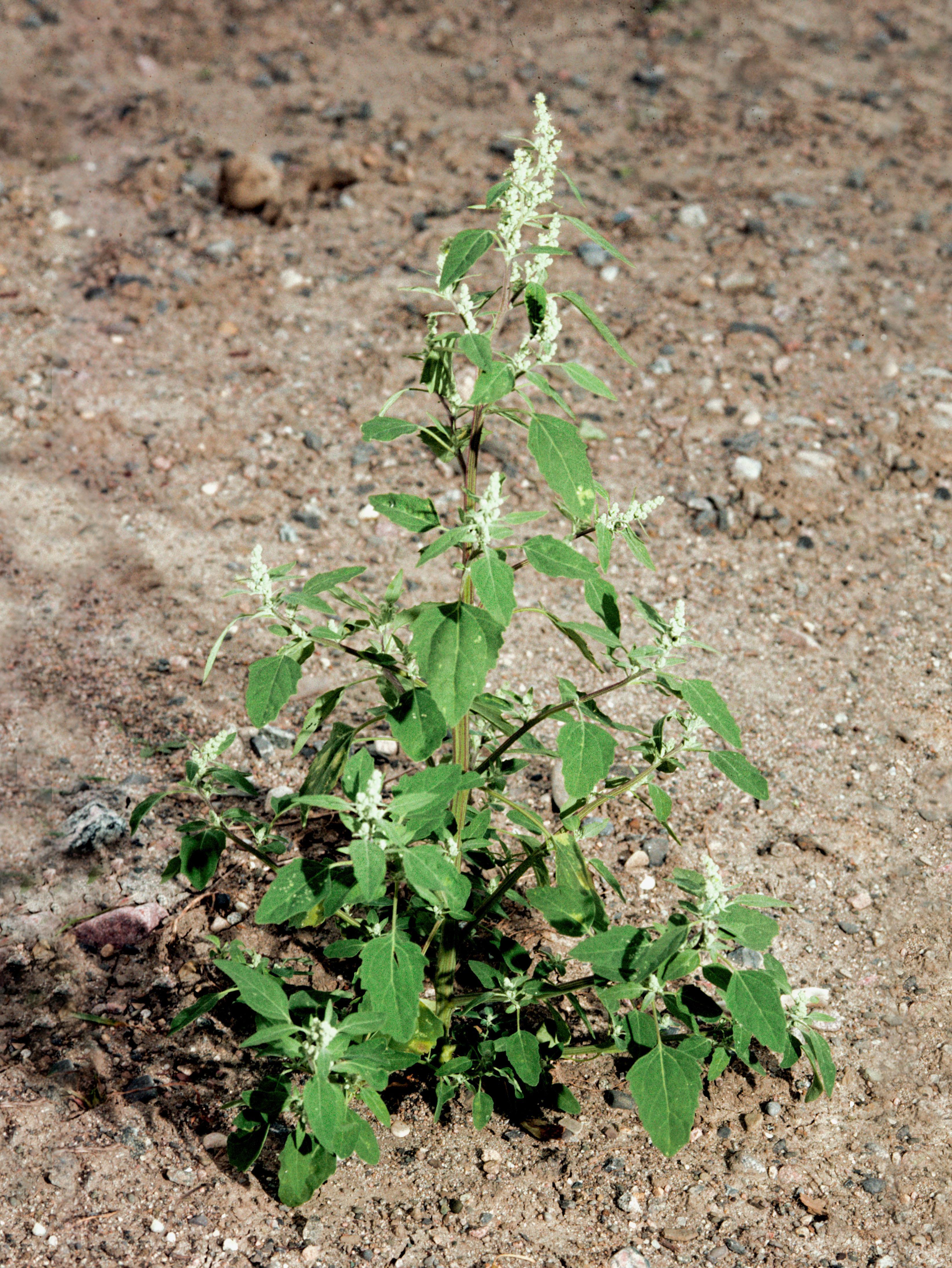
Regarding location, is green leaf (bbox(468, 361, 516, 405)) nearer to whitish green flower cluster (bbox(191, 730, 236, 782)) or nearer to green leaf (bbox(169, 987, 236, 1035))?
whitish green flower cluster (bbox(191, 730, 236, 782))

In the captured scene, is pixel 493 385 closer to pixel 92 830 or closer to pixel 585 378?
pixel 585 378

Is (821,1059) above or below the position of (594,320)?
below

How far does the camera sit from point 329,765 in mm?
2338

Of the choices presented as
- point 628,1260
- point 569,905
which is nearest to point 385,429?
point 569,905

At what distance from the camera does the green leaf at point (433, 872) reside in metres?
1.99

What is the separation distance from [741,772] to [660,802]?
0.19 metres

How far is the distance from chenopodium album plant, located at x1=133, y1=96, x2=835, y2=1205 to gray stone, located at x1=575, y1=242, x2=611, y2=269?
3554 millimetres

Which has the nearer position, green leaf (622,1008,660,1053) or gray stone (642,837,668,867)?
green leaf (622,1008,660,1053)

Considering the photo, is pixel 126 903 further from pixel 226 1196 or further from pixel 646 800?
pixel 646 800

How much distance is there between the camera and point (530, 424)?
82.3 inches

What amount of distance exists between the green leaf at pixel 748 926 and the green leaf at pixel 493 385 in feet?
3.53

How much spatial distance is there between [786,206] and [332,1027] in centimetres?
560

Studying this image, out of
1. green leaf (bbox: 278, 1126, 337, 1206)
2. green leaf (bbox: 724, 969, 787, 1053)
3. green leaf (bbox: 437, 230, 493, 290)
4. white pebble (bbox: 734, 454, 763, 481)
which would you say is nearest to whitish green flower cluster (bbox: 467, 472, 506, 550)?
green leaf (bbox: 437, 230, 493, 290)

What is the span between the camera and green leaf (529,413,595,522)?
2.01 metres
